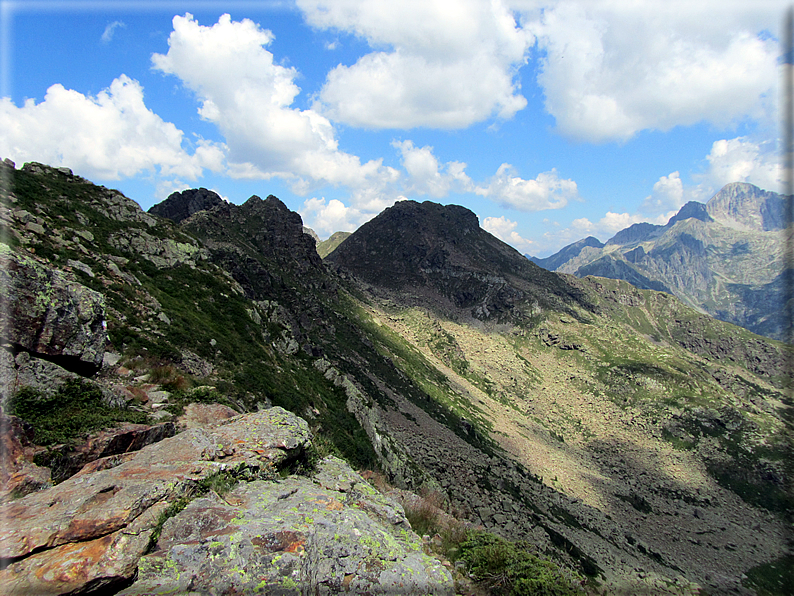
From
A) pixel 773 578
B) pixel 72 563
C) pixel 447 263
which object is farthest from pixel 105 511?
pixel 447 263

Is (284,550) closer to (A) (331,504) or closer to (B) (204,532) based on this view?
(B) (204,532)

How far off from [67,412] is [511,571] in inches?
507

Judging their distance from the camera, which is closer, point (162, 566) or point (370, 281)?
point (162, 566)

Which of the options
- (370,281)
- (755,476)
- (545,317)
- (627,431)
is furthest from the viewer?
(370,281)

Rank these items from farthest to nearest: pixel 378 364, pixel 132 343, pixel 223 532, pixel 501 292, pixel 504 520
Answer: pixel 501 292
pixel 378 364
pixel 504 520
pixel 132 343
pixel 223 532

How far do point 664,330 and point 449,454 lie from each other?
685 feet

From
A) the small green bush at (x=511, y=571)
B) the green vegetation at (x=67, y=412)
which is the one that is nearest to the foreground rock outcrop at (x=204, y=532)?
the small green bush at (x=511, y=571)

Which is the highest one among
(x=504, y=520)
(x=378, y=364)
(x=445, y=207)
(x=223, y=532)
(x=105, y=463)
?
(x=445, y=207)

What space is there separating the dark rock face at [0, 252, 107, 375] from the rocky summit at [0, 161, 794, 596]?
0.07 meters

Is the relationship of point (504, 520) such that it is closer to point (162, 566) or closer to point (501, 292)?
point (162, 566)

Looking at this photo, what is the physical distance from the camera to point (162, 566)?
587 cm

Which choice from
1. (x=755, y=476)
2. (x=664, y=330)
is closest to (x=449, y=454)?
(x=755, y=476)

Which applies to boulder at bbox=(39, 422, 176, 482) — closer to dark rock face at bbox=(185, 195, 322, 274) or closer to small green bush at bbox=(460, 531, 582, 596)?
small green bush at bbox=(460, 531, 582, 596)

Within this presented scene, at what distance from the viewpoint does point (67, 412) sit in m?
A: 9.48
